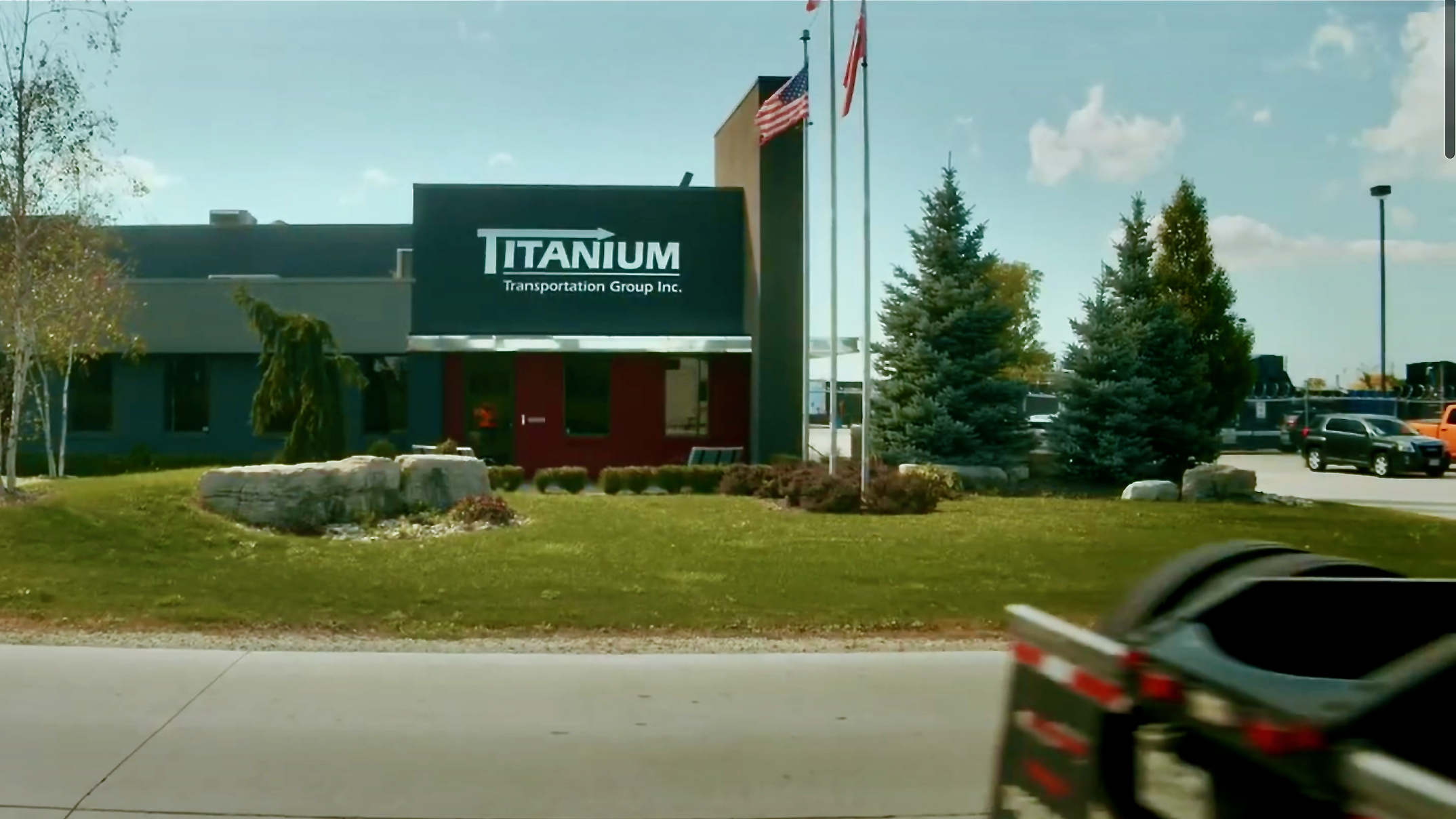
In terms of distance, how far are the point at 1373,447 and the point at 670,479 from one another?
2060 centimetres

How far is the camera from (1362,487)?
29.8 metres

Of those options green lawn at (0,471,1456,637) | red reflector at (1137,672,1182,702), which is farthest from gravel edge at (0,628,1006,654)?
red reflector at (1137,672,1182,702)

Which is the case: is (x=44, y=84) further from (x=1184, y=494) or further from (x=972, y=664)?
(x=1184, y=494)

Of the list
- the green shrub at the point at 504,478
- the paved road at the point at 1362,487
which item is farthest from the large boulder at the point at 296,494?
the paved road at the point at 1362,487

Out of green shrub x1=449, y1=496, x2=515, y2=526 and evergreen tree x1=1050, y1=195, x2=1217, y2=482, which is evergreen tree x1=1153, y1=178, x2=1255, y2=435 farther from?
green shrub x1=449, y1=496, x2=515, y2=526

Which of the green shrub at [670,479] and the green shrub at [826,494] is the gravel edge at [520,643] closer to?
the green shrub at [826,494]

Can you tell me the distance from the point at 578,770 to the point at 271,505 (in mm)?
9619

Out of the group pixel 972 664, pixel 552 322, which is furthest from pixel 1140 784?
pixel 552 322

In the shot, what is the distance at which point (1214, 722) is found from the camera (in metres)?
→ 2.97

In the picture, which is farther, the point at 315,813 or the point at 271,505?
the point at 271,505

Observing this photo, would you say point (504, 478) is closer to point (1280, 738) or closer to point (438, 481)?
point (438, 481)

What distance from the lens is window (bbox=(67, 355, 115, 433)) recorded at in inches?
1193

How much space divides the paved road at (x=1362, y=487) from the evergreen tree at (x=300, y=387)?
57.5ft

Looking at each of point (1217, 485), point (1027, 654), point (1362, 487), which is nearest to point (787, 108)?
point (1217, 485)
